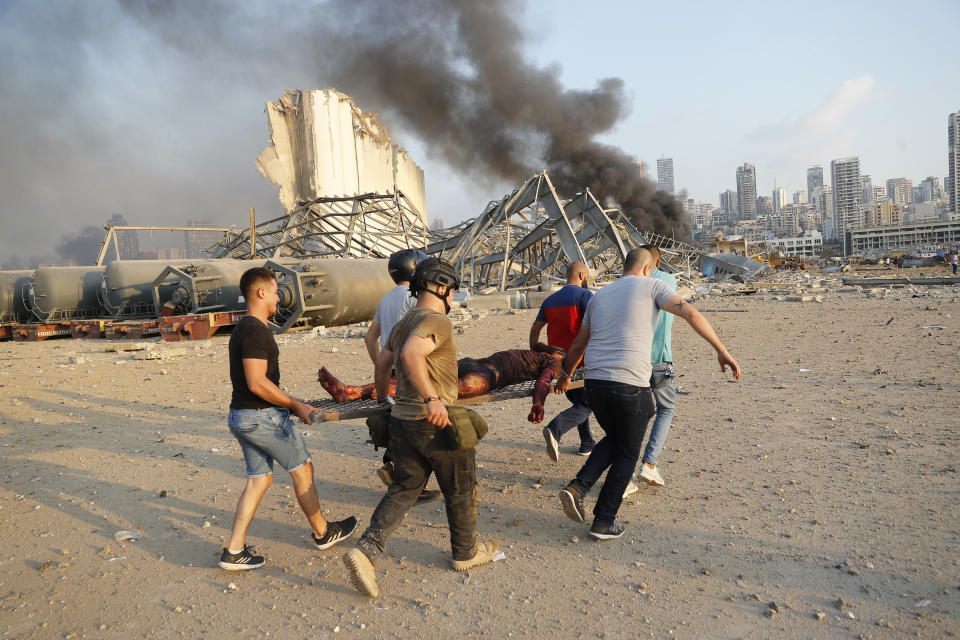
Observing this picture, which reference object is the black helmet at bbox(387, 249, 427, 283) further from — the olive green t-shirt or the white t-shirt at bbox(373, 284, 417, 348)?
the olive green t-shirt

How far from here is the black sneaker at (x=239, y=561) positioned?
3184 mm

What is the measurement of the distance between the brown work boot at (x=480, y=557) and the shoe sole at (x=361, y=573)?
470mm

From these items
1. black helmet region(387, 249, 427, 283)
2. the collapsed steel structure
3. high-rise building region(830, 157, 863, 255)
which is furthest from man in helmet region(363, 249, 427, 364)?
high-rise building region(830, 157, 863, 255)

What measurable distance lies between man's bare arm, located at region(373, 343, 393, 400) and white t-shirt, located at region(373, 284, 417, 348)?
0.58m

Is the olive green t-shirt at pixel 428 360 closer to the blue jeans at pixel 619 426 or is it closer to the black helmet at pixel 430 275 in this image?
the black helmet at pixel 430 275

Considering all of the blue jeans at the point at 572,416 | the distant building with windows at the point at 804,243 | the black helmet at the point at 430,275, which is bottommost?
the blue jeans at the point at 572,416

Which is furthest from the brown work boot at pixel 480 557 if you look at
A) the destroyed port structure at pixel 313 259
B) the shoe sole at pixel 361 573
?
the destroyed port structure at pixel 313 259

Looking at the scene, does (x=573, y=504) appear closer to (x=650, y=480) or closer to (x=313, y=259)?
(x=650, y=480)

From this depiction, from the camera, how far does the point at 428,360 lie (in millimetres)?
3033

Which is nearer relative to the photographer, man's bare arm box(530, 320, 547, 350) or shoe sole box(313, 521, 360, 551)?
shoe sole box(313, 521, 360, 551)

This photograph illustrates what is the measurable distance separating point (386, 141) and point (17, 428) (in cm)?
3762

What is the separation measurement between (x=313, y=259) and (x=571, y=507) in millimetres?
13386

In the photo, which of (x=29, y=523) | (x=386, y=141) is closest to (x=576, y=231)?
(x=29, y=523)

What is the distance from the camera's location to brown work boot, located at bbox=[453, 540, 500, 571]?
315cm
